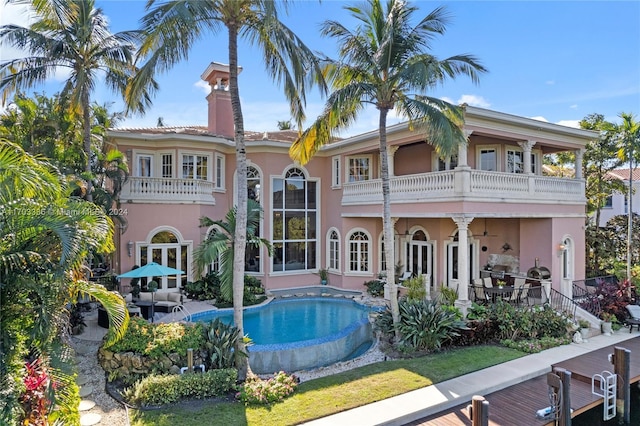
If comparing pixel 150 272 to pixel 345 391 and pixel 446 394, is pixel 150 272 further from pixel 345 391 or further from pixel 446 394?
pixel 446 394

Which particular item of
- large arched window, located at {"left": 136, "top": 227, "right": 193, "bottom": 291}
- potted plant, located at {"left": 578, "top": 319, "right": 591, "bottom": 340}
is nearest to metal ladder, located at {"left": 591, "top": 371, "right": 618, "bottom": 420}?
potted plant, located at {"left": 578, "top": 319, "right": 591, "bottom": 340}

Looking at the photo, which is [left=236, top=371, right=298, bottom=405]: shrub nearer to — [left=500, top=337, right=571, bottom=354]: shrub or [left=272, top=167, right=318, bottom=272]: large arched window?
[left=500, top=337, right=571, bottom=354]: shrub

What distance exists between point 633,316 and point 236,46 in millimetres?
17684

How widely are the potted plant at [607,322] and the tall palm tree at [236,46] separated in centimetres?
1351

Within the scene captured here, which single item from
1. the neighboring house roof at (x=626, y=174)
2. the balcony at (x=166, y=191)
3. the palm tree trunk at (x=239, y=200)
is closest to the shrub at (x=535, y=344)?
the palm tree trunk at (x=239, y=200)

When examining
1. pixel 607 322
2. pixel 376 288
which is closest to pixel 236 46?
pixel 376 288

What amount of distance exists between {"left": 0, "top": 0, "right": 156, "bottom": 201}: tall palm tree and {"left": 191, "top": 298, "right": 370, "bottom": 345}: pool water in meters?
7.96

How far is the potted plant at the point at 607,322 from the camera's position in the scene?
14.2m

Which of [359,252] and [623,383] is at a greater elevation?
[359,252]

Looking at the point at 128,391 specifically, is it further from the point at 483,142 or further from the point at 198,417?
the point at 483,142

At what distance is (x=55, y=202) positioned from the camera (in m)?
6.77

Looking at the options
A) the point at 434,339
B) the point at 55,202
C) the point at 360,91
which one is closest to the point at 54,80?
the point at 55,202

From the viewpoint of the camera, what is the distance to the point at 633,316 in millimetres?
14812

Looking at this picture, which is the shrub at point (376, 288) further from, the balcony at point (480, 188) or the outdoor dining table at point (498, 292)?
the outdoor dining table at point (498, 292)
